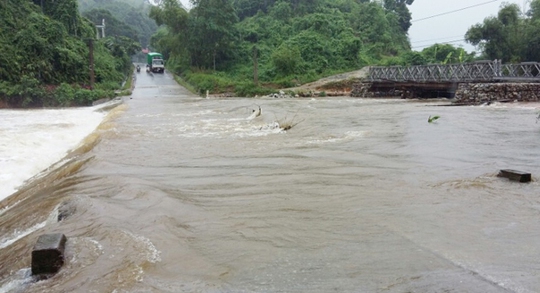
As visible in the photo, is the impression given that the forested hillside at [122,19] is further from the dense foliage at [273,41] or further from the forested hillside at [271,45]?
the dense foliage at [273,41]

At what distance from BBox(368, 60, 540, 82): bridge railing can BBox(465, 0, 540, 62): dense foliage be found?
9.52 meters

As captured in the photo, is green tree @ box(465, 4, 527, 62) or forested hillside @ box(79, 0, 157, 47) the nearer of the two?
green tree @ box(465, 4, 527, 62)

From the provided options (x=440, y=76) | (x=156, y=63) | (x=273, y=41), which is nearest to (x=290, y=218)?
(x=440, y=76)

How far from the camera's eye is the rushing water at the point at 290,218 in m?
4.30

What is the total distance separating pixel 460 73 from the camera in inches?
1058

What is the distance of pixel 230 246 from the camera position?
5.19 m

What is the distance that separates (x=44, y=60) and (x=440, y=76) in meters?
28.9

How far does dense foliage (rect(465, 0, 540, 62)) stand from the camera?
1494 inches

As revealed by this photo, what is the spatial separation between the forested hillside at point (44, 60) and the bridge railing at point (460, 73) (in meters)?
21.9

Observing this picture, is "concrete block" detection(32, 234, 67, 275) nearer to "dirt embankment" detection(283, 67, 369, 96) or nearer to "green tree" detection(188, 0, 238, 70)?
Answer: "dirt embankment" detection(283, 67, 369, 96)

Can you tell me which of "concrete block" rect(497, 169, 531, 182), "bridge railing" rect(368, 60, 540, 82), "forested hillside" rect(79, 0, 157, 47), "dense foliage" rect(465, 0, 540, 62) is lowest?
"concrete block" rect(497, 169, 531, 182)

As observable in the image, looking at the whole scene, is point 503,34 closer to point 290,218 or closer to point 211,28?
point 211,28

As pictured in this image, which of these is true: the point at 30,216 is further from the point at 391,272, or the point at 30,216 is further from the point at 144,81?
the point at 144,81

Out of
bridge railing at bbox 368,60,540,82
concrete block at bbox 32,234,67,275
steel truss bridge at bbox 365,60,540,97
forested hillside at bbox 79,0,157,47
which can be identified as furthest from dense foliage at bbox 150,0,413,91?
forested hillside at bbox 79,0,157,47
